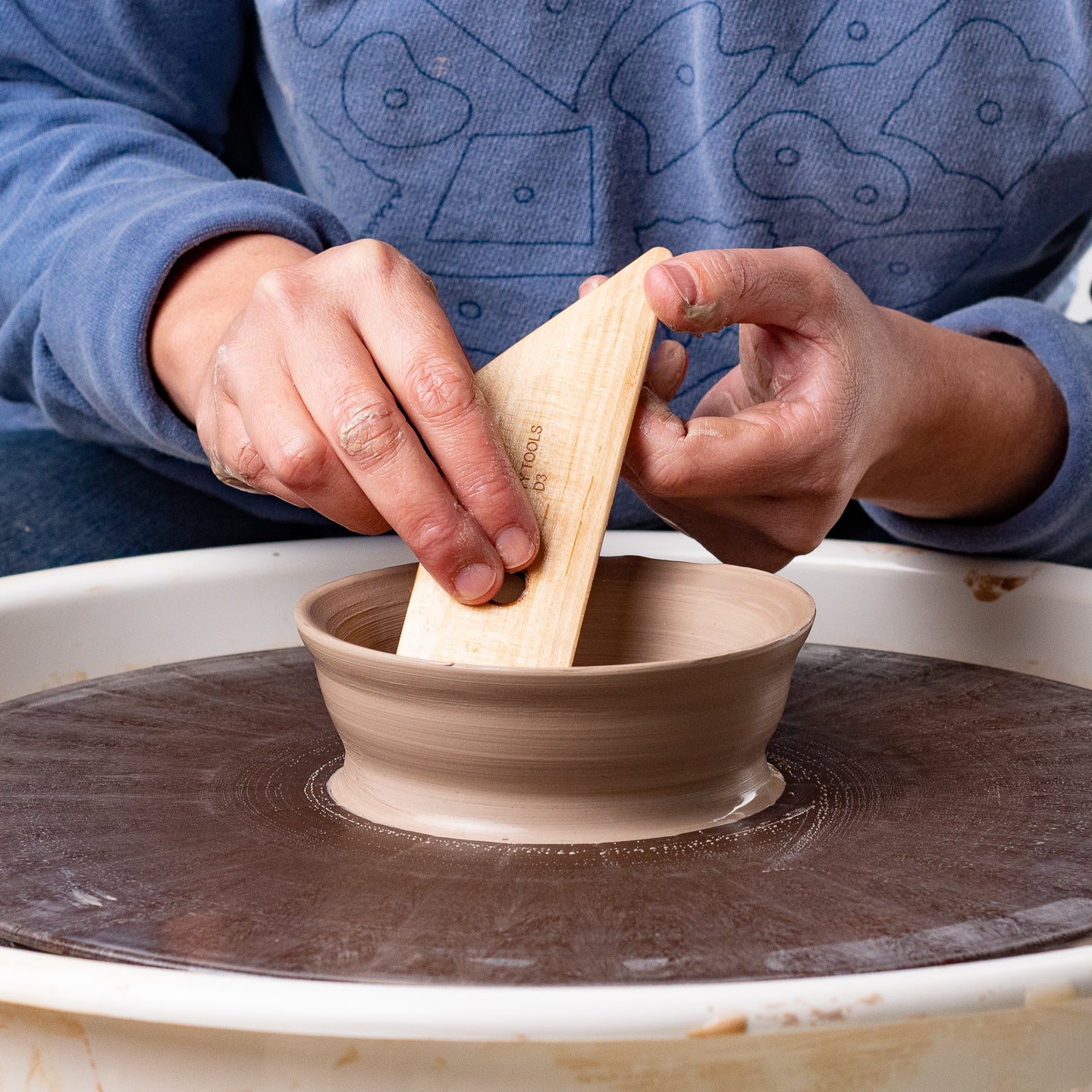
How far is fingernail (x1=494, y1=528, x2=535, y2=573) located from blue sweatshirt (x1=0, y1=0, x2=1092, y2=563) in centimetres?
49

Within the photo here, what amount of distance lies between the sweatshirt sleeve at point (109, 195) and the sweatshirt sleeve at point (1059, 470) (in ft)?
2.01

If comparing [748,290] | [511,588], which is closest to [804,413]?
[748,290]

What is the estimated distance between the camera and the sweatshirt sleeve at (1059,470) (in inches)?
39.4

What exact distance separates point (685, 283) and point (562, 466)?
0.40 feet

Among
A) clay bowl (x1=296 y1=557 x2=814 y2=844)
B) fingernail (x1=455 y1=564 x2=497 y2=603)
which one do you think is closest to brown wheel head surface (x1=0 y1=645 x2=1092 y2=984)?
clay bowl (x1=296 y1=557 x2=814 y2=844)

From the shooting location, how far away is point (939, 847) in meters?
0.58

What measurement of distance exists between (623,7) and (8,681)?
84 cm

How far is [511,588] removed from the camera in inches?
27.6

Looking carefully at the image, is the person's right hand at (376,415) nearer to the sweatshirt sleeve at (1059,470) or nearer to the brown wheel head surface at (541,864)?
the brown wheel head surface at (541,864)

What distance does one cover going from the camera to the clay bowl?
58cm

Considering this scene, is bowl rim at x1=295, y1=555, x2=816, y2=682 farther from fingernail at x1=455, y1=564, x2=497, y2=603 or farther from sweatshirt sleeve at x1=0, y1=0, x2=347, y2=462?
sweatshirt sleeve at x1=0, y1=0, x2=347, y2=462

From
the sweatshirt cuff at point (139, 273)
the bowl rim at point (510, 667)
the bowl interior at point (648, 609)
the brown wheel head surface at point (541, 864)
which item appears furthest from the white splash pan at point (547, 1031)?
the sweatshirt cuff at point (139, 273)

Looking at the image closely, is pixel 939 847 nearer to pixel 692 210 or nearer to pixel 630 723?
pixel 630 723

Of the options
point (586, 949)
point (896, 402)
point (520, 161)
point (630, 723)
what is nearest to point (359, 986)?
point (586, 949)
